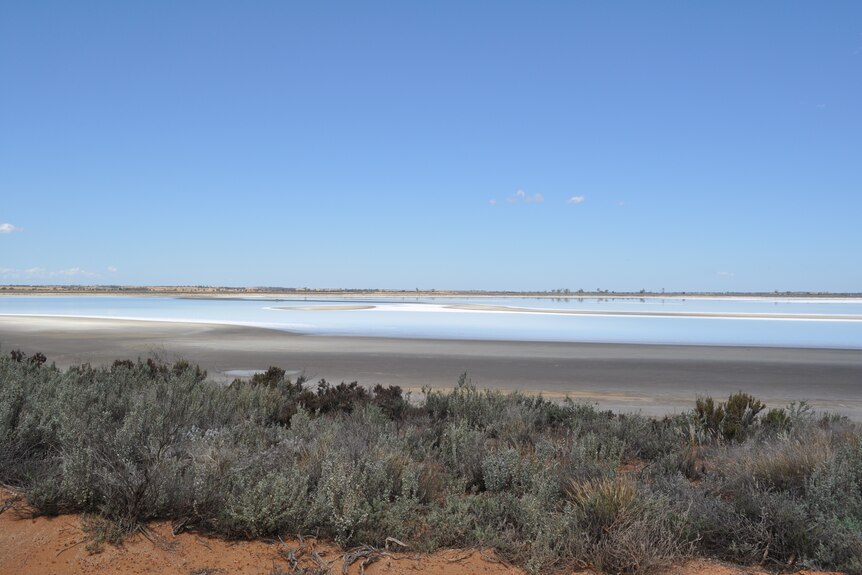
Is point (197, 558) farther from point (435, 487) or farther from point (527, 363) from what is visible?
point (527, 363)

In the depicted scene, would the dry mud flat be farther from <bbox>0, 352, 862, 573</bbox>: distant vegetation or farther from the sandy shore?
the sandy shore

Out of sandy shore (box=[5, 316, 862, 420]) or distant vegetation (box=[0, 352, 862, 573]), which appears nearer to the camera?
distant vegetation (box=[0, 352, 862, 573])

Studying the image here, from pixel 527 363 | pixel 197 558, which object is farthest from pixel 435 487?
pixel 527 363

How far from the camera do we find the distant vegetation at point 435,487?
4.55 meters

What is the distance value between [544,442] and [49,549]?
4278mm

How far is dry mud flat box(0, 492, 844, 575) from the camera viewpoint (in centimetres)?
431

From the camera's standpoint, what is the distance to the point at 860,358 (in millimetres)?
20828

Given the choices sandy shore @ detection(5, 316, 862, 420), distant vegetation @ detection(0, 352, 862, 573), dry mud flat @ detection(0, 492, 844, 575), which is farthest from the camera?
sandy shore @ detection(5, 316, 862, 420)

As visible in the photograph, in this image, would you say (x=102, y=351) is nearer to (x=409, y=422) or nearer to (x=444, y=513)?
(x=409, y=422)

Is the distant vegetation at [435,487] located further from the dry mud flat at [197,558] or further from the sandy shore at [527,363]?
the sandy shore at [527,363]

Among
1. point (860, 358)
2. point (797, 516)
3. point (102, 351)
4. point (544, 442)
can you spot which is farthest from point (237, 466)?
point (860, 358)

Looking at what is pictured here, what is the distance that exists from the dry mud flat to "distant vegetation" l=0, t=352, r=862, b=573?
10 cm

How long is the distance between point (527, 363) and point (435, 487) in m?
13.6

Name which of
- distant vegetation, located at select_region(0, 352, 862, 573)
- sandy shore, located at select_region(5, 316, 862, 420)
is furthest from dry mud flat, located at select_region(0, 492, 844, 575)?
sandy shore, located at select_region(5, 316, 862, 420)
